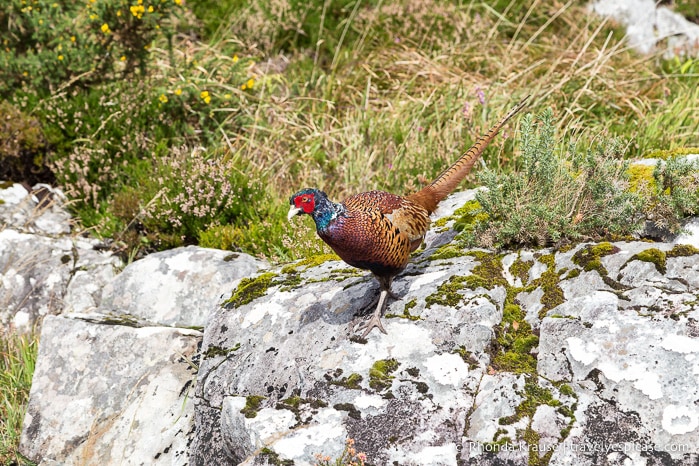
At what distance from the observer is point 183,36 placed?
329 inches

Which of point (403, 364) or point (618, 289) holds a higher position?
point (618, 289)

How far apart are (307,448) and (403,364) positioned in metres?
0.60

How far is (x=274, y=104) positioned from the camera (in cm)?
722

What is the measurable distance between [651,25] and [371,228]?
7492mm

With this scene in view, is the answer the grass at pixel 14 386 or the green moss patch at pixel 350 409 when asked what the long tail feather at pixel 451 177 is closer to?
the green moss patch at pixel 350 409

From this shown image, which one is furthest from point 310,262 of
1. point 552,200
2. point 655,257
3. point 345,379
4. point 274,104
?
point 274,104

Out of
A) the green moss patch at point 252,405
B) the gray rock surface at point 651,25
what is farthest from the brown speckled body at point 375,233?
the gray rock surface at point 651,25

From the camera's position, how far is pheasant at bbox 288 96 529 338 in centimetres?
330

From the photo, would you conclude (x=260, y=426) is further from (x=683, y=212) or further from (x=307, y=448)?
(x=683, y=212)

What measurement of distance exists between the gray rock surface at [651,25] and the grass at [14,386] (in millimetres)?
7494

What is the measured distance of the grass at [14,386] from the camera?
4160mm

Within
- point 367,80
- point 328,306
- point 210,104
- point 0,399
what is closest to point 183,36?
point 210,104

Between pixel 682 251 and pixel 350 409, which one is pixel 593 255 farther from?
pixel 350 409

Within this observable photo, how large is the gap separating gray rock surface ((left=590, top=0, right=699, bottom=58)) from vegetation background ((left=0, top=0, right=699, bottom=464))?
15.8 inches
